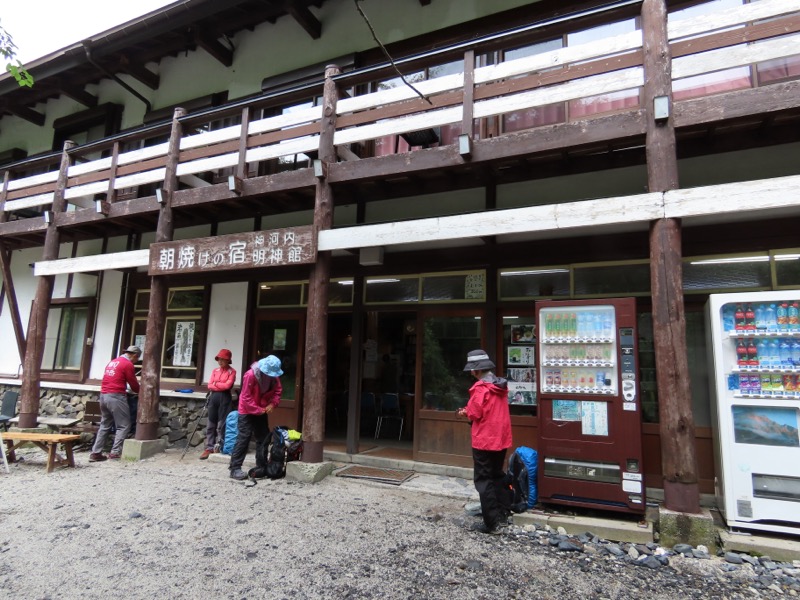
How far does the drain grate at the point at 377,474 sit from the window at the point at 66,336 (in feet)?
25.7

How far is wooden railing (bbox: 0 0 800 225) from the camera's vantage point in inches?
188

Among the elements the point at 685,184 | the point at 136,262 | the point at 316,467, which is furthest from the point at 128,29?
the point at 685,184

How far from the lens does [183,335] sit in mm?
9766

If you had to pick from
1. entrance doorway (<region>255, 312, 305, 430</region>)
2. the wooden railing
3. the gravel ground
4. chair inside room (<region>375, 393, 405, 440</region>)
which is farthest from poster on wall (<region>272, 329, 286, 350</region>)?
the gravel ground

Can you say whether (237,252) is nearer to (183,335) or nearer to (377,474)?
(183,335)

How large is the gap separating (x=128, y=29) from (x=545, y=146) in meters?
8.59

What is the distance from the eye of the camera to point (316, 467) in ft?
20.6

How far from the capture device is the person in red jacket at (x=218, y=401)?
25.6 feet

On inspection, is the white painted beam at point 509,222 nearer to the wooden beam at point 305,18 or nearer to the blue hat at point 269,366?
the blue hat at point 269,366

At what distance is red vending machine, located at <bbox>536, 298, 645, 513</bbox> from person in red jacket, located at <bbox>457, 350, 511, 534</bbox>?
55 centimetres

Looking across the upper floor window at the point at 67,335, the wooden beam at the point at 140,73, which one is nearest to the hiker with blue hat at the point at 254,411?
the upper floor window at the point at 67,335

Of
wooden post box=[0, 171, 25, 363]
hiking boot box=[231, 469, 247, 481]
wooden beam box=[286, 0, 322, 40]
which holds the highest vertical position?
wooden beam box=[286, 0, 322, 40]

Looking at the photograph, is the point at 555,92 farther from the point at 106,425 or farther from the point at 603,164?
the point at 106,425

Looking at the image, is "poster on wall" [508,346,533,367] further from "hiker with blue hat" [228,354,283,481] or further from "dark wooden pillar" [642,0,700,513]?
"hiker with blue hat" [228,354,283,481]
